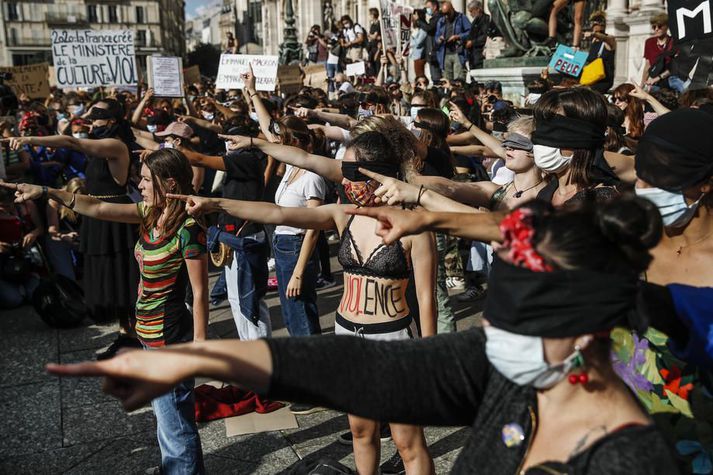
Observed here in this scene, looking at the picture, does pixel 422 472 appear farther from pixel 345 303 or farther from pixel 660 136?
pixel 660 136

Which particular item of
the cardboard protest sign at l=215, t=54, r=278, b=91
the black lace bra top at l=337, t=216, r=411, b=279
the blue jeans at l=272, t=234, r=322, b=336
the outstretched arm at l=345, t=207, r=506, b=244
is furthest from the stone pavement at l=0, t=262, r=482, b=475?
the cardboard protest sign at l=215, t=54, r=278, b=91

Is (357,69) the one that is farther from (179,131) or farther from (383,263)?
(383,263)

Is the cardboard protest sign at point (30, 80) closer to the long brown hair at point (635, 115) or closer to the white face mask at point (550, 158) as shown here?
the long brown hair at point (635, 115)

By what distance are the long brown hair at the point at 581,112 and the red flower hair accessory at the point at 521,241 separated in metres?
1.82

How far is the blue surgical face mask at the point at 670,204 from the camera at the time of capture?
2.57m

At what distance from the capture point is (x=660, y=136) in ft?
8.29

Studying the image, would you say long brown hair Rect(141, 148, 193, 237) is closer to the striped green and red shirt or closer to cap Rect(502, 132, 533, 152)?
the striped green and red shirt

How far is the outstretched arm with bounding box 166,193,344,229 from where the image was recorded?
3.37 metres

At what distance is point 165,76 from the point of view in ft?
34.6

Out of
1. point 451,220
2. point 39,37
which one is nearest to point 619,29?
point 451,220

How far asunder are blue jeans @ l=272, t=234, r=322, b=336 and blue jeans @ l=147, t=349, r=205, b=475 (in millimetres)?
1717

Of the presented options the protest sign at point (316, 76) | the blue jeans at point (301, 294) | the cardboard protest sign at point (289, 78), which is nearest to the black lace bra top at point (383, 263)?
the blue jeans at point (301, 294)

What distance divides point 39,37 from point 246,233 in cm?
9060

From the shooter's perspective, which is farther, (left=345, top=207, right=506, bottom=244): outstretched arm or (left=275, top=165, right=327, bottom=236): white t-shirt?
(left=275, top=165, right=327, bottom=236): white t-shirt
